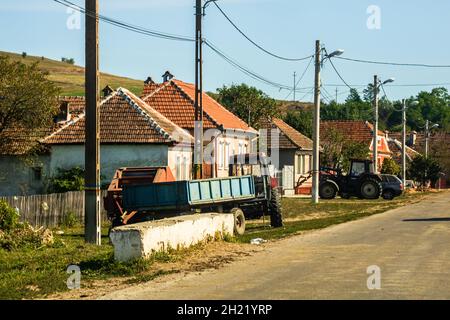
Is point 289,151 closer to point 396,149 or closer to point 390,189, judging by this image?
point 390,189

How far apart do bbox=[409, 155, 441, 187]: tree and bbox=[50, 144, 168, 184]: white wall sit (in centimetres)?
4778

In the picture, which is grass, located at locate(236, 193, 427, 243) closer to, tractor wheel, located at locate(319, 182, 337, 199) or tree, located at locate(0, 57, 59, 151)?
tractor wheel, located at locate(319, 182, 337, 199)

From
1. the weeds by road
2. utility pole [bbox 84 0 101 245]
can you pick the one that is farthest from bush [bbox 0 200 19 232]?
utility pole [bbox 84 0 101 245]

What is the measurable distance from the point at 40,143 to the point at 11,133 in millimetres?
1779

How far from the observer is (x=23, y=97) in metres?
37.8

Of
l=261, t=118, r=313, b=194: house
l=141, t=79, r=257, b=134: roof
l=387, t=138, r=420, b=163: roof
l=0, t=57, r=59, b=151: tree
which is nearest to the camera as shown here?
l=0, t=57, r=59, b=151: tree

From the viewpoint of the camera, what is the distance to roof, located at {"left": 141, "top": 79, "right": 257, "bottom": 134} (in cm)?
5069

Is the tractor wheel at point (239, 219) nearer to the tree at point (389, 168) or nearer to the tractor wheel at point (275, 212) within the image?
the tractor wheel at point (275, 212)

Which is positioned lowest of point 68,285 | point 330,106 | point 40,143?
point 68,285

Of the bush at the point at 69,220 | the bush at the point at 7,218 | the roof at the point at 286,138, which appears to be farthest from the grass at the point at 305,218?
the roof at the point at 286,138

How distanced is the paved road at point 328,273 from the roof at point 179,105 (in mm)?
27267
